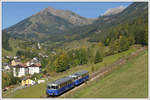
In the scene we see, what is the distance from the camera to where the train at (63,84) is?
3853 cm

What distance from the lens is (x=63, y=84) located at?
4069cm

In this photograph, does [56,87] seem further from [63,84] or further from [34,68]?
[34,68]

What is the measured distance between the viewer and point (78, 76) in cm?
4834

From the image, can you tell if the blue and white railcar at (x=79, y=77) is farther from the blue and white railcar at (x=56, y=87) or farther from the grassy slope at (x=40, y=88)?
the grassy slope at (x=40, y=88)

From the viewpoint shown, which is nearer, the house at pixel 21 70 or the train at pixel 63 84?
the train at pixel 63 84

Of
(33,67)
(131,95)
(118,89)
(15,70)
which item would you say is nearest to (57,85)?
(118,89)

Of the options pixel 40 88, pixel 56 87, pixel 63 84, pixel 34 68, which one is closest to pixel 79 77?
pixel 63 84

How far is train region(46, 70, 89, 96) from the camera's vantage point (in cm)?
3853

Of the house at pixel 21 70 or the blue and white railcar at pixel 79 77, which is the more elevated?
the blue and white railcar at pixel 79 77

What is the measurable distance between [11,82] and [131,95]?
91.9 meters

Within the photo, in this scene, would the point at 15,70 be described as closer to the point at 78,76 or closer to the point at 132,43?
the point at 132,43

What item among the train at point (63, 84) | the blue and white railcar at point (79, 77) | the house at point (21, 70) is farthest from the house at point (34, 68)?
the train at point (63, 84)

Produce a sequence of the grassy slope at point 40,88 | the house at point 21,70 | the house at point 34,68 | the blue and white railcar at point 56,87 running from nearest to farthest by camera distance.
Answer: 1. the blue and white railcar at point 56,87
2. the grassy slope at point 40,88
3. the house at point 34,68
4. the house at point 21,70

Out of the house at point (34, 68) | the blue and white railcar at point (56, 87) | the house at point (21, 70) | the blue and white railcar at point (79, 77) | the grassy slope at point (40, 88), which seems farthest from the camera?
the house at point (21, 70)
